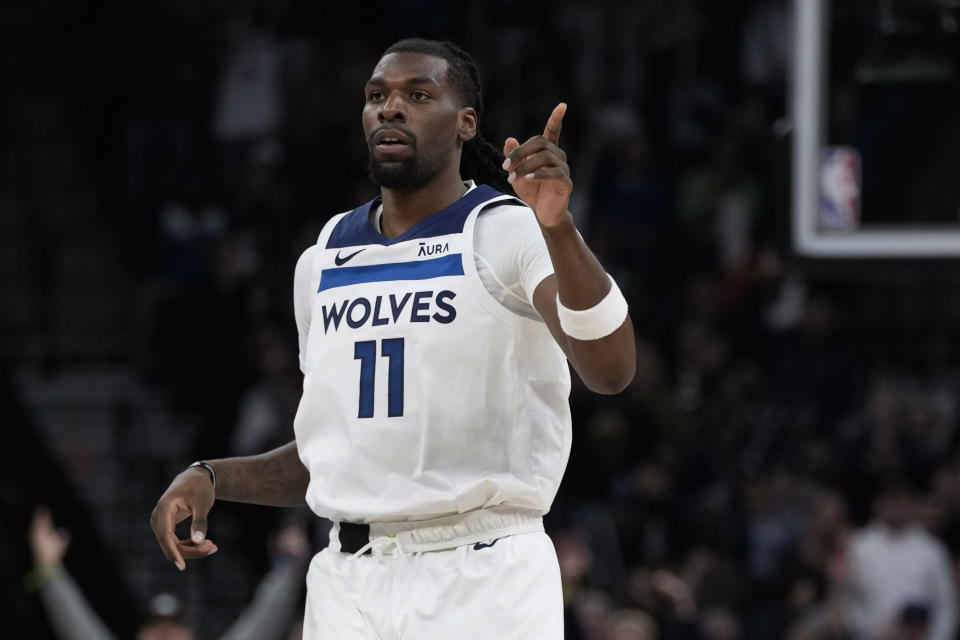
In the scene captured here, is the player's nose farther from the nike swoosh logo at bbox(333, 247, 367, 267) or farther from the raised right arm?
the raised right arm

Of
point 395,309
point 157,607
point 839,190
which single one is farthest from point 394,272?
point 839,190

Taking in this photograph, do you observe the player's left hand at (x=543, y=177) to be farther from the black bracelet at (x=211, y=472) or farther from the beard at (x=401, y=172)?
the black bracelet at (x=211, y=472)

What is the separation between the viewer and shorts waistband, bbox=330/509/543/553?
14.5ft

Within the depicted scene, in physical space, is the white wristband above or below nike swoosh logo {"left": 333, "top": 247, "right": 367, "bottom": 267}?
below

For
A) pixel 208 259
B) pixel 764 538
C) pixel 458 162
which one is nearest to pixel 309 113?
pixel 208 259

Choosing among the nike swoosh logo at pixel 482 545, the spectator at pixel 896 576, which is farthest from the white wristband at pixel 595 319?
the spectator at pixel 896 576

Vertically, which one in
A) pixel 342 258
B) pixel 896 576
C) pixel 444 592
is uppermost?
pixel 342 258

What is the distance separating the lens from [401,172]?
15.0ft

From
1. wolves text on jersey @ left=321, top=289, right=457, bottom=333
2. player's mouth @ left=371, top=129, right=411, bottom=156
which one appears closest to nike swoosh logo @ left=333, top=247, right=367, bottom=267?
wolves text on jersey @ left=321, top=289, right=457, bottom=333

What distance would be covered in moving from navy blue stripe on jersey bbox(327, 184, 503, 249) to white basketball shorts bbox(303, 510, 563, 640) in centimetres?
75

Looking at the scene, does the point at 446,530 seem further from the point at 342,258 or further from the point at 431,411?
the point at 342,258

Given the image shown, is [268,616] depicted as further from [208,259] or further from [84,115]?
[84,115]

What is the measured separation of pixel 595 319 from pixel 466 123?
82cm

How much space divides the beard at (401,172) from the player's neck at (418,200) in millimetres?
54
